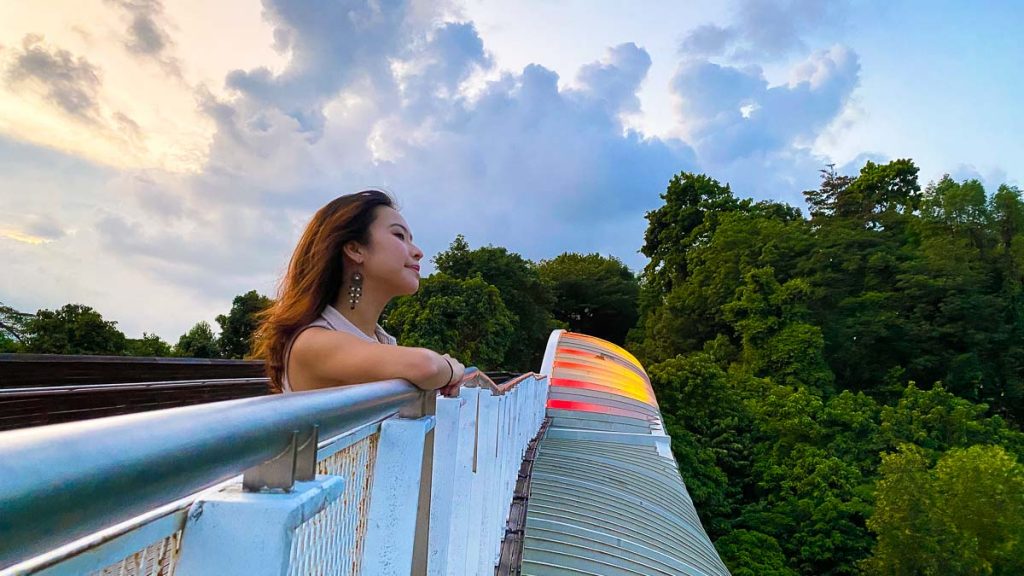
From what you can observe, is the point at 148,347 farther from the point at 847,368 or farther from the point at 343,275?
the point at 847,368

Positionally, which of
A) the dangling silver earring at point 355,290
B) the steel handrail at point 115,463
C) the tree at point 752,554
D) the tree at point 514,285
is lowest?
the tree at point 752,554

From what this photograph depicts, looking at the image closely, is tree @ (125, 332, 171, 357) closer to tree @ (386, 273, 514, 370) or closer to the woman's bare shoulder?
tree @ (386, 273, 514, 370)

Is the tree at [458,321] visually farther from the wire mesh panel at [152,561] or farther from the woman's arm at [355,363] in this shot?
the wire mesh panel at [152,561]

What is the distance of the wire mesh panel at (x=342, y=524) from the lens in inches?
31.3

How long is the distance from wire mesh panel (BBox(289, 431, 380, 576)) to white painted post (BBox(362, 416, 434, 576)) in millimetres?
20

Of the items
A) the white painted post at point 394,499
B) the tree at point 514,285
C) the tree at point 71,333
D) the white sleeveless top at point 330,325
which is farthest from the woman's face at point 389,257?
the tree at point 514,285

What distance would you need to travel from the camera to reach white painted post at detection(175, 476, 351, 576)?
1.99ft

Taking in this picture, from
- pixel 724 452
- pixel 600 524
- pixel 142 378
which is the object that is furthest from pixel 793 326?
pixel 142 378

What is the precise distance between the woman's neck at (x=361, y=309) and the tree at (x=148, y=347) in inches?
700

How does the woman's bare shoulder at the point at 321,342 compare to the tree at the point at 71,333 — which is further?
the tree at the point at 71,333

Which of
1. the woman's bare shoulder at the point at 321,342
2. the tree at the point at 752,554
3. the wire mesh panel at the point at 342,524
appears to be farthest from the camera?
the tree at the point at 752,554

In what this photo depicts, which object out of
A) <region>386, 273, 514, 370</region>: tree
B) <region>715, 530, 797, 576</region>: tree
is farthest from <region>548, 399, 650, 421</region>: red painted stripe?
<region>386, 273, 514, 370</region>: tree

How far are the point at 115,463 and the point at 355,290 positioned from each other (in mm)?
1619

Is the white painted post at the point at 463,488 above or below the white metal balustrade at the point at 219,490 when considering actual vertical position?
below
